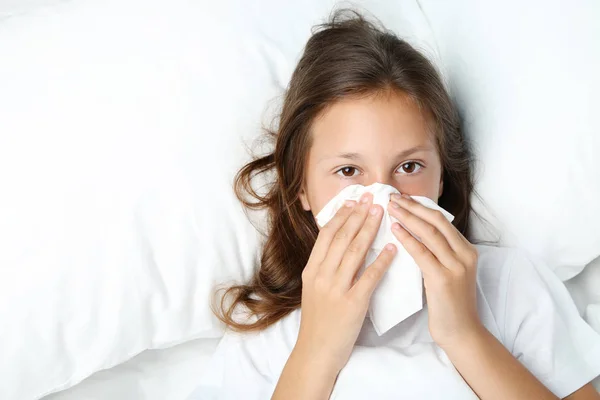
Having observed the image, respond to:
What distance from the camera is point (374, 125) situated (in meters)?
1.26

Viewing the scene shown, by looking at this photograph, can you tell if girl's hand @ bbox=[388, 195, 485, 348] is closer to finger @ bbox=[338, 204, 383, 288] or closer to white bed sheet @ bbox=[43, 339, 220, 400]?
finger @ bbox=[338, 204, 383, 288]

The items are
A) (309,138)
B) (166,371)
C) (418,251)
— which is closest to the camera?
(418,251)

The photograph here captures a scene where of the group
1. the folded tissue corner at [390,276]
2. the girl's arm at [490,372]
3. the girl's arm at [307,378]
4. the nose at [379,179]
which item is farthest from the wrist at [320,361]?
the nose at [379,179]

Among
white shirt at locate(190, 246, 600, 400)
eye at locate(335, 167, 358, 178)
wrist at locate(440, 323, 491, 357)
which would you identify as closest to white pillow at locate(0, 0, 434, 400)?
white shirt at locate(190, 246, 600, 400)

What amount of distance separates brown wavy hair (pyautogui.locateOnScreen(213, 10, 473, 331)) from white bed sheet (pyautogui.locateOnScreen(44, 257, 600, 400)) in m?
0.15

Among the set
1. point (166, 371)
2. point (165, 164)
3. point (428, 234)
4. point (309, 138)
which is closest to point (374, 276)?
point (428, 234)

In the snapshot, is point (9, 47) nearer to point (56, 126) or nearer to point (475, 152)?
point (56, 126)

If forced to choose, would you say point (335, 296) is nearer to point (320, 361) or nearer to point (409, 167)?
point (320, 361)

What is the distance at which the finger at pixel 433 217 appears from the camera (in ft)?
3.88

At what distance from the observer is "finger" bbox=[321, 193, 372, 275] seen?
1188 millimetres

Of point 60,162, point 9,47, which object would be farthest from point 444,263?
point 9,47

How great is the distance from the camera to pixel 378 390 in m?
1.16

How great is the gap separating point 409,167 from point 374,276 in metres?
0.26

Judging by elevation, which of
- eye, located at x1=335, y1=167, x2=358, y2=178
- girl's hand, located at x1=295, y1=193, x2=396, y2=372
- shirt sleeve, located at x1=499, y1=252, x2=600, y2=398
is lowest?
shirt sleeve, located at x1=499, y1=252, x2=600, y2=398
